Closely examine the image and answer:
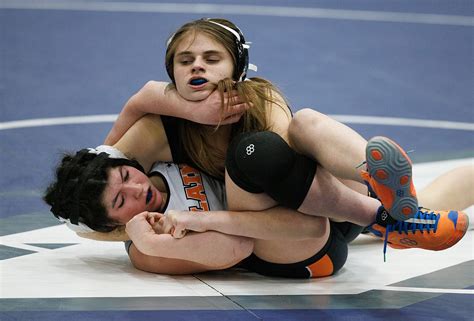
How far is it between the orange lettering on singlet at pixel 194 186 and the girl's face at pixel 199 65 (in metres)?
0.36

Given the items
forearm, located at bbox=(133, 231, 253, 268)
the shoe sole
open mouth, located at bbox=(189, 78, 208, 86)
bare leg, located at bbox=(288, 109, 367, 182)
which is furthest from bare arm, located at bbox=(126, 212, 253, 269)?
the shoe sole

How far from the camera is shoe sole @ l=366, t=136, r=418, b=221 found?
3264 mm

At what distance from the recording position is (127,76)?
299 inches

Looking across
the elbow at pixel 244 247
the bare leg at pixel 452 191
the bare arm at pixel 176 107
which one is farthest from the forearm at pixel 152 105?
the bare leg at pixel 452 191

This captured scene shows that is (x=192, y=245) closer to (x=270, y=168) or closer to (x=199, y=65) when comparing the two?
(x=270, y=168)

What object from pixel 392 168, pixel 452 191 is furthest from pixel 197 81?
pixel 452 191

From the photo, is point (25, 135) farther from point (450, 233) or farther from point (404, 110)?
point (450, 233)

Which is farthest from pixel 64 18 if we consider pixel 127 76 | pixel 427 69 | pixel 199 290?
pixel 199 290

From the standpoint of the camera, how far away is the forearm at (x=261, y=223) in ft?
12.2

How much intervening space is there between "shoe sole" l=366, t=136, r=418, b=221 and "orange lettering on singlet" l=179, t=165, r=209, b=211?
0.91 meters

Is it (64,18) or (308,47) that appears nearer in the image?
(308,47)

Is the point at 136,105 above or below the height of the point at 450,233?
above

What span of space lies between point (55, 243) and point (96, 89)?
290 cm

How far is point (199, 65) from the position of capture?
393cm
